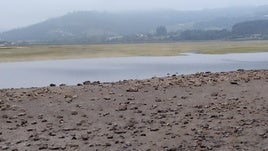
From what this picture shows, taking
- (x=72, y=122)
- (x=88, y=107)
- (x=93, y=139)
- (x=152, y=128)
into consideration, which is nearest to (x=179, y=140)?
(x=152, y=128)

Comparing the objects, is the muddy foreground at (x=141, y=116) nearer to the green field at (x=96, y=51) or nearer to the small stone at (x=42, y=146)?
the small stone at (x=42, y=146)

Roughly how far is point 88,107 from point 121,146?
11.6 feet

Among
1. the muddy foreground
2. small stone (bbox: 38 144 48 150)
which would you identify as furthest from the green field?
small stone (bbox: 38 144 48 150)

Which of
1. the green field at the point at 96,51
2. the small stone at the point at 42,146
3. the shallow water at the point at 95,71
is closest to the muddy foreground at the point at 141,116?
the small stone at the point at 42,146

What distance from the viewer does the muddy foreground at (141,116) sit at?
11.1 meters

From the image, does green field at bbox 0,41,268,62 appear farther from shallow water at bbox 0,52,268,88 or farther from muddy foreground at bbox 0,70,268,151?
muddy foreground at bbox 0,70,268,151

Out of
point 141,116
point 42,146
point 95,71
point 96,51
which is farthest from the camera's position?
point 96,51

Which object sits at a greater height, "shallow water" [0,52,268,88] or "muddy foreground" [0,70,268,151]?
"muddy foreground" [0,70,268,151]

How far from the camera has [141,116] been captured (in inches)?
521

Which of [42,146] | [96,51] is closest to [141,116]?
[42,146]

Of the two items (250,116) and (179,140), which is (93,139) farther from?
(250,116)

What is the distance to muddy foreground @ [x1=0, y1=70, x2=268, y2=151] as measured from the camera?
11.1 metres

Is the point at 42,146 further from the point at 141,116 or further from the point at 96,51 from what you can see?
the point at 96,51

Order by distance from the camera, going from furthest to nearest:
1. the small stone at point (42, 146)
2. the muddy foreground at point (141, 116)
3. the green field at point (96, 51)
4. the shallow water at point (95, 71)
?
the green field at point (96, 51) → the shallow water at point (95, 71) → the muddy foreground at point (141, 116) → the small stone at point (42, 146)
